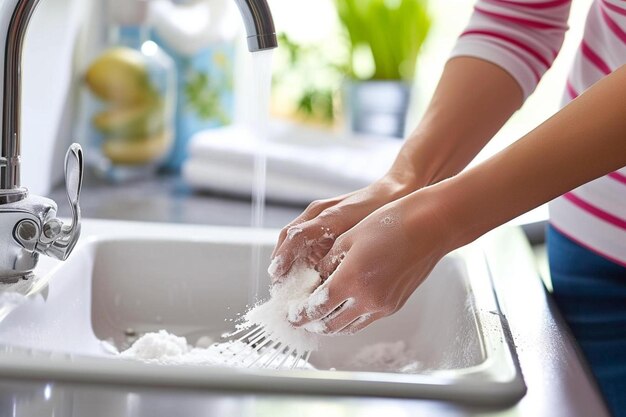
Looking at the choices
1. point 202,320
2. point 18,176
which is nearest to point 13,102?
point 18,176

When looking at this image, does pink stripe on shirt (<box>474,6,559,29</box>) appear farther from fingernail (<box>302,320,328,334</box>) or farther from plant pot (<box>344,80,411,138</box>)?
plant pot (<box>344,80,411,138</box>)

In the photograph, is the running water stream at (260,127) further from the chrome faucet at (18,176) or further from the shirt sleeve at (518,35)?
the shirt sleeve at (518,35)

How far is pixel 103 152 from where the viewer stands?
1.43 meters

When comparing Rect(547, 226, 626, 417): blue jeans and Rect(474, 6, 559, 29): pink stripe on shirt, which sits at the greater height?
Rect(474, 6, 559, 29): pink stripe on shirt

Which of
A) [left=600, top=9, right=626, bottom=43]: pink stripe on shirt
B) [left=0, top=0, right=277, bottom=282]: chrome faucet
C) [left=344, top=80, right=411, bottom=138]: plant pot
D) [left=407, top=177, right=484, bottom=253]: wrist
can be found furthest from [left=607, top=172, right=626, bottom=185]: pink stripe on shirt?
[left=344, top=80, right=411, bottom=138]: plant pot

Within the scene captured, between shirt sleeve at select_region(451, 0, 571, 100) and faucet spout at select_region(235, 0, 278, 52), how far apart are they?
0.27 meters

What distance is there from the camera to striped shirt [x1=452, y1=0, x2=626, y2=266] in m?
0.79

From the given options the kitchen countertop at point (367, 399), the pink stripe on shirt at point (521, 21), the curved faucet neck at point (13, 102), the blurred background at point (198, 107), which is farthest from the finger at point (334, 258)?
the blurred background at point (198, 107)

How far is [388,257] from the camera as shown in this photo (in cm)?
58

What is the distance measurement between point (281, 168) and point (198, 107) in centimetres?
25

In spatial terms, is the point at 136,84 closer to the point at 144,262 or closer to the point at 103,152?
the point at 103,152

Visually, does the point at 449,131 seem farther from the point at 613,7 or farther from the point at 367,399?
the point at 367,399

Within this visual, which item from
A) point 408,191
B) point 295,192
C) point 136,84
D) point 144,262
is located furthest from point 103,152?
point 408,191

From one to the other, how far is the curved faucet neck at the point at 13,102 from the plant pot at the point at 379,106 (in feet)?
3.35
